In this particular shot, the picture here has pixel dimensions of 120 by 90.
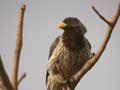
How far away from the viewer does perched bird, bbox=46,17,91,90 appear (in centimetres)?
163

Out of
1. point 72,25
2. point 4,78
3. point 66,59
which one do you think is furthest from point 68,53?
point 4,78

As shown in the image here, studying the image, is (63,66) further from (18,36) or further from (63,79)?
(18,36)

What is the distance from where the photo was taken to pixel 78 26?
163 cm

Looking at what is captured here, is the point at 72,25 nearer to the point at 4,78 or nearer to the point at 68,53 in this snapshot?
the point at 68,53

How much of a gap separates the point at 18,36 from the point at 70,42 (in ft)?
2.27

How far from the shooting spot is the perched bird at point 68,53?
5.36 ft

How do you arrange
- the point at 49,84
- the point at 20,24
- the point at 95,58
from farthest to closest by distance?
1. the point at 49,84
2. the point at 95,58
3. the point at 20,24

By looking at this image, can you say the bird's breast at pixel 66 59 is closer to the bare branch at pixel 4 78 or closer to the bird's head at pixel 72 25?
the bird's head at pixel 72 25

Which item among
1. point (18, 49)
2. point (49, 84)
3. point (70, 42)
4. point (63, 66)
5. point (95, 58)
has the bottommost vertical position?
point (49, 84)

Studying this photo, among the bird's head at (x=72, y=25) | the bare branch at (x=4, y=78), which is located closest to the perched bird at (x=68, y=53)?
the bird's head at (x=72, y=25)

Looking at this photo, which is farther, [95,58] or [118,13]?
[95,58]

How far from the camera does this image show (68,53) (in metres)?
1.67

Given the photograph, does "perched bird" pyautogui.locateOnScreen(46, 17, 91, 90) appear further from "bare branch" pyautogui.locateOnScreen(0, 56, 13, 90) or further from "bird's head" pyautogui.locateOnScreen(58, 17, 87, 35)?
"bare branch" pyautogui.locateOnScreen(0, 56, 13, 90)

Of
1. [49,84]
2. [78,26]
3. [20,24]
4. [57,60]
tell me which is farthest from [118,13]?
[49,84]
